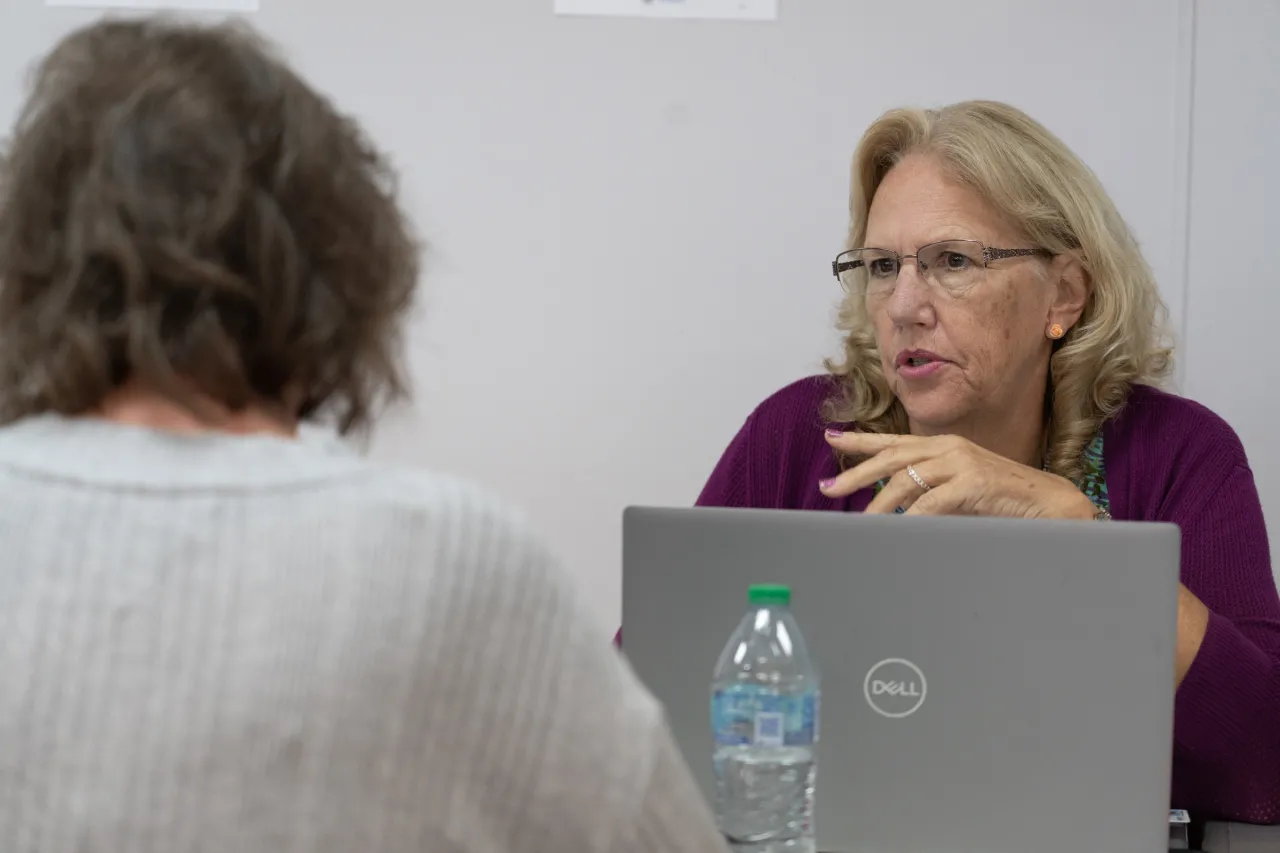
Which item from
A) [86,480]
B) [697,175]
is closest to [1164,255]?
[697,175]

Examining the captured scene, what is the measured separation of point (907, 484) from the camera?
154 cm

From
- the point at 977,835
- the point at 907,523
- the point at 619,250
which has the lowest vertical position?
the point at 977,835

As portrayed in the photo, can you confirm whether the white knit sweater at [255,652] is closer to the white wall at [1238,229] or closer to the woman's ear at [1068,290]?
the woman's ear at [1068,290]

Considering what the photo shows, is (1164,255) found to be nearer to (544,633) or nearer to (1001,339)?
(1001,339)

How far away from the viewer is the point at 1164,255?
7.66 ft

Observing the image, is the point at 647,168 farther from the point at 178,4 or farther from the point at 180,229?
the point at 180,229

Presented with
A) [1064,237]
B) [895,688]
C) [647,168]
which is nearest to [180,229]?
[895,688]

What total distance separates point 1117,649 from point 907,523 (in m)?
0.20

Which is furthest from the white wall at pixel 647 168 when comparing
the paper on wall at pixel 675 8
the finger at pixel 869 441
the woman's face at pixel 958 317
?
the finger at pixel 869 441

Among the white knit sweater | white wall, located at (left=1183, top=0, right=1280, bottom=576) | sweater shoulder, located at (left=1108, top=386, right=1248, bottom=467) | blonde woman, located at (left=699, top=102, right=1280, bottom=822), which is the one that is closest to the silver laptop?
the white knit sweater

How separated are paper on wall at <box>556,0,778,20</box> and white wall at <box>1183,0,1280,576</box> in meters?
0.75

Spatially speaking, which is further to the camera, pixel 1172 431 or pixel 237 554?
pixel 1172 431

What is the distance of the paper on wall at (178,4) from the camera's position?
7.59ft

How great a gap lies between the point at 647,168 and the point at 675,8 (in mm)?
275
